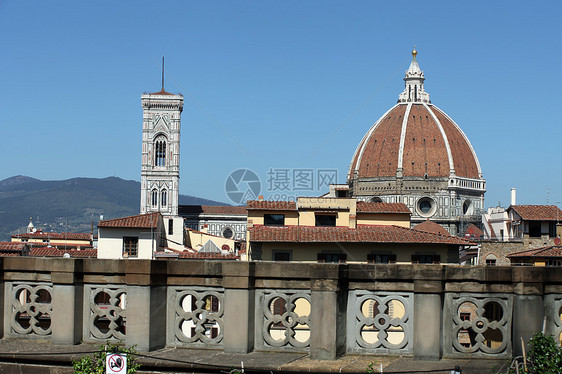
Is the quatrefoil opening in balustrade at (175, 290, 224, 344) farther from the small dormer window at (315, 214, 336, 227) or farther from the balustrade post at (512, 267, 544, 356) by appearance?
the small dormer window at (315, 214, 336, 227)

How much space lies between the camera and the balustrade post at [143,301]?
916cm

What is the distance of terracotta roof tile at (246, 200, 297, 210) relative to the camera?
41.8 meters

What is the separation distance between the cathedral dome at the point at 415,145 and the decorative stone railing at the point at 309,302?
139 metres

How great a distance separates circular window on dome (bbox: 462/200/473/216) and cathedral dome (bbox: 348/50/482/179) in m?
5.02

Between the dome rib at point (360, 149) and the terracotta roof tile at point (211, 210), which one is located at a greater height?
the dome rib at point (360, 149)

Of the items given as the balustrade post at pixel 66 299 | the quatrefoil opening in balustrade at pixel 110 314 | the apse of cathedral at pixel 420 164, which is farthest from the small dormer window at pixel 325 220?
the apse of cathedral at pixel 420 164

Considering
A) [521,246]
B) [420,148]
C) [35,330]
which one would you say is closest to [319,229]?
[521,246]

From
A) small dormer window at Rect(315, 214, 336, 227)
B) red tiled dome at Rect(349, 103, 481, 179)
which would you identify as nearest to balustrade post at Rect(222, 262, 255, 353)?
small dormer window at Rect(315, 214, 336, 227)

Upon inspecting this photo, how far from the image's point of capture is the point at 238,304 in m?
8.98

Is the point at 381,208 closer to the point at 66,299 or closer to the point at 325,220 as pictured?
the point at 325,220

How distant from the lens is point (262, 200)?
144ft

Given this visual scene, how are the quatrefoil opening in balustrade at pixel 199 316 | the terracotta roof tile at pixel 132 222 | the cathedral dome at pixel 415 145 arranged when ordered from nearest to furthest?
the quatrefoil opening in balustrade at pixel 199 316, the terracotta roof tile at pixel 132 222, the cathedral dome at pixel 415 145

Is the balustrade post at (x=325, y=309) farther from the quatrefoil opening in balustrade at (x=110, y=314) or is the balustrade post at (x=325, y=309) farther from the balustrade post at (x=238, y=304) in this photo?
the quatrefoil opening in balustrade at (x=110, y=314)

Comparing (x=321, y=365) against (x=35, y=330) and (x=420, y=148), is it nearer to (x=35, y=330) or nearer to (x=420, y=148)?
(x=35, y=330)
